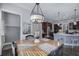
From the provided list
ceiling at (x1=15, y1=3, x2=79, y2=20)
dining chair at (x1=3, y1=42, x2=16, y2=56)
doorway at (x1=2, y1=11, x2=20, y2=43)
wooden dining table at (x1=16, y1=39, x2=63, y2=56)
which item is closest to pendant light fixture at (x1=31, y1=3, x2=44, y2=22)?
ceiling at (x1=15, y1=3, x2=79, y2=20)

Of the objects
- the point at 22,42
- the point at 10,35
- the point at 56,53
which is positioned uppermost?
the point at 10,35

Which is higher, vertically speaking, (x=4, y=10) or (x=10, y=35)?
(x=4, y=10)

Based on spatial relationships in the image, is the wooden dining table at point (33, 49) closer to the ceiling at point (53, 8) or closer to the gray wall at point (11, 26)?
the gray wall at point (11, 26)

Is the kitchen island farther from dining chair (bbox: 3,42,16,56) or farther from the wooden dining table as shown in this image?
dining chair (bbox: 3,42,16,56)

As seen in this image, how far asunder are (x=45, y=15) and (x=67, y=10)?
0.39 m

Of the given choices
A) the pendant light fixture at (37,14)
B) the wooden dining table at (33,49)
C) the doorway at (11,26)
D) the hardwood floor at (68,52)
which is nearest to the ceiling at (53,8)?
the pendant light fixture at (37,14)

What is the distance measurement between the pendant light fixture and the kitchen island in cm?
41

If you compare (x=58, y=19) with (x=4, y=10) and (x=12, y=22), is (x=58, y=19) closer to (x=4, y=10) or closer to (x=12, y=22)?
(x=12, y=22)

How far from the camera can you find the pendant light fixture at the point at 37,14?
5.98 feet

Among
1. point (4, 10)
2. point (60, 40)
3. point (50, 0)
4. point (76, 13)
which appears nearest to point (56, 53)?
point (60, 40)

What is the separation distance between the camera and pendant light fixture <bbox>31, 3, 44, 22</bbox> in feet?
5.98

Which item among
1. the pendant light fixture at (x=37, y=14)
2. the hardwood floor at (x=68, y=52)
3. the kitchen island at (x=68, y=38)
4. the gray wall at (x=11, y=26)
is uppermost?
the pendant light fixture at (x=37, y=14)

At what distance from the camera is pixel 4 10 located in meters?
1.77

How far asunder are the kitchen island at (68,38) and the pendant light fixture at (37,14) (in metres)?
0.41
